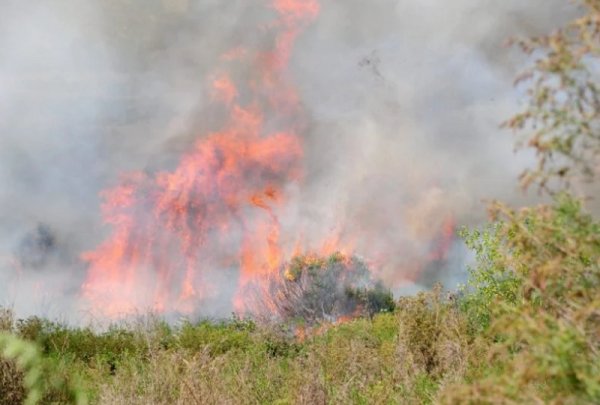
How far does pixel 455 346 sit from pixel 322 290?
16887mm

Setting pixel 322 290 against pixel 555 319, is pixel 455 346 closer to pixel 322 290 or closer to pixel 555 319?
pixel 555 319

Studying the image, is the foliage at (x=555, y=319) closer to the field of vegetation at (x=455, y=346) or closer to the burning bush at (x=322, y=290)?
the field of vegetation at (x=455, y=346)

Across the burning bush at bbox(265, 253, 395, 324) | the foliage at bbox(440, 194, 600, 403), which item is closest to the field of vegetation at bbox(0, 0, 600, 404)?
the foliage at bbox(440, 194, 600, 403)

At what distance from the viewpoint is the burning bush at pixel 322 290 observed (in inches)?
987

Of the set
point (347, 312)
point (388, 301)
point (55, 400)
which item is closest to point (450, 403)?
point (55, 400)

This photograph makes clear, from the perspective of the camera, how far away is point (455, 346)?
33.5 feet

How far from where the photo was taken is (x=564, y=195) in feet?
9.58

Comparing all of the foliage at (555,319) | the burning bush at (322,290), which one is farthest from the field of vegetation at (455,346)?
the burning bush at (322,290)

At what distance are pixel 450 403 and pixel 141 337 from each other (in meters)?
14.2

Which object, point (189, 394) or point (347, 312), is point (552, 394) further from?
point (347, 312)

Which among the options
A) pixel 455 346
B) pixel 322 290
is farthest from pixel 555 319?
pixel 322 290

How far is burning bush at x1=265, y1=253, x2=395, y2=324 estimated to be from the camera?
2506cm

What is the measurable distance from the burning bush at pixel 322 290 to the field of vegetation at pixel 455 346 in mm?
3399

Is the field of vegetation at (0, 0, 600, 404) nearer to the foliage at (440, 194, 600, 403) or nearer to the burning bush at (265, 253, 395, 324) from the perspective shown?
the foliage at (440, 194, 600, 403)
